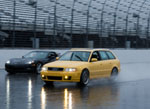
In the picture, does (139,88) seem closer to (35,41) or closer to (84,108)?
(84,108)

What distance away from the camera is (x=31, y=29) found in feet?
95.9

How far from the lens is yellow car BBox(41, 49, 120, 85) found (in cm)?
1520

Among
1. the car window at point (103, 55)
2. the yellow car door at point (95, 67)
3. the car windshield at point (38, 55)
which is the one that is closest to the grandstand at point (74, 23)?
the car windshield at point (38, 55)

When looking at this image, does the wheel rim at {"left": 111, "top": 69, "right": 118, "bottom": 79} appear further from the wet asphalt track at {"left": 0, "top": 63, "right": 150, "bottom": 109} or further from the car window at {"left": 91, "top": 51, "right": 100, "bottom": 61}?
the wet asphalt track at {"left": 0, "top": 63, "right": 150, "bottom": 109}

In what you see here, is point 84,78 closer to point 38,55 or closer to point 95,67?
point 95,67

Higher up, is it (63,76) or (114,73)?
(63,76)

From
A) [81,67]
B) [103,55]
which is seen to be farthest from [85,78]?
[103,55]

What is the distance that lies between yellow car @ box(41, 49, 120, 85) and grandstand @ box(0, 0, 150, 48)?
1137cm

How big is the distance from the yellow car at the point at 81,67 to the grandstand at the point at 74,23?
11.4 m

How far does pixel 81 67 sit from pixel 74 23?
56.9ft

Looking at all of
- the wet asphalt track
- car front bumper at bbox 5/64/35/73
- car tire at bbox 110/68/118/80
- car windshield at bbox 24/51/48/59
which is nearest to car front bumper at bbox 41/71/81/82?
the wet asphalt track

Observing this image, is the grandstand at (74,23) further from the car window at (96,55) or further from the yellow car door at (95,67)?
the yellow car door at (95,67)

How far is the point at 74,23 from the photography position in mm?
32531

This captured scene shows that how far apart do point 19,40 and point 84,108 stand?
18.9 m
